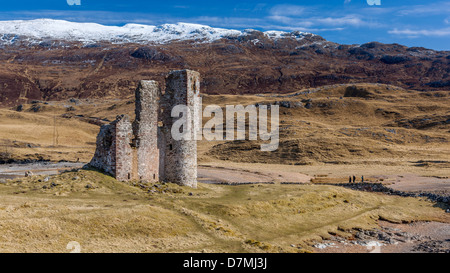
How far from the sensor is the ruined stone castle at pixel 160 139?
2630 cm

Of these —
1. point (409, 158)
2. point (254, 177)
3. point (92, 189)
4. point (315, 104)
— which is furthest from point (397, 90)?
point (92, 189)

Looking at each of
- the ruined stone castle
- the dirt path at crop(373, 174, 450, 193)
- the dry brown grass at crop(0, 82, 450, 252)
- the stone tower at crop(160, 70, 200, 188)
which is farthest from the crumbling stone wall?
the dirt path at crop(373, 174, 450, 193)

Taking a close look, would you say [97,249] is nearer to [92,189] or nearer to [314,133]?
[92,189]

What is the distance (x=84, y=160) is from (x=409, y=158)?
50277mm

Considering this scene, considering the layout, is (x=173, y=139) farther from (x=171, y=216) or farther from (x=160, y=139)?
(x=171, y=216)

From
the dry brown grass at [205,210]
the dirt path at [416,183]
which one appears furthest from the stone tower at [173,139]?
the dirt path at [416,183]

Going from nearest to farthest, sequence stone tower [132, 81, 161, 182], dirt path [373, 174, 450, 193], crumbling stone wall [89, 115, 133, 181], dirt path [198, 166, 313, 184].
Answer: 1. crumbling stone wall [89, 115, 133, 181]
2. stone tower [132, 81, 161, 182]
3. dirt path [373, 174, 450, 193]
4. dirt path [198, 166, 313, 184]

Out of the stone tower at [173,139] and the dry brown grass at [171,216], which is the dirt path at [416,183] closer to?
the dry brown grass at [171,216]

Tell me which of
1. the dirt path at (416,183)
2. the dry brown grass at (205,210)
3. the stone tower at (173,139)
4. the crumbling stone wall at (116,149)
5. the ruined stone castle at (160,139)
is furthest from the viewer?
the dirt path at (416,183)

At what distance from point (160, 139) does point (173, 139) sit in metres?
0.94

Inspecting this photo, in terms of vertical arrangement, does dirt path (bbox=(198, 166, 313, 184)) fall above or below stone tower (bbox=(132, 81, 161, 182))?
below

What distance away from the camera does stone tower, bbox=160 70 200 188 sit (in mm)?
28172

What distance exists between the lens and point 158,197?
23.5 metres

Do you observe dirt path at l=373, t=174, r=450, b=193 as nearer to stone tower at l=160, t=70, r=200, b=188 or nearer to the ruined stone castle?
Result: stone tower at l=160, t=70, r=200, b=188
